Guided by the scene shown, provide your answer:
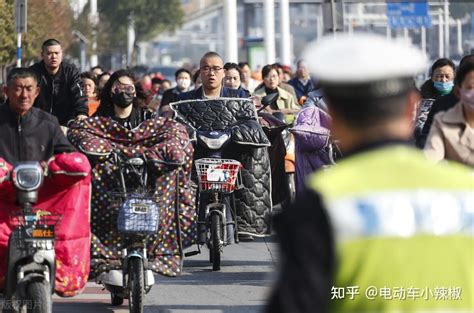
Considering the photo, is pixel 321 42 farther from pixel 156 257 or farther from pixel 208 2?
pixel 208 2

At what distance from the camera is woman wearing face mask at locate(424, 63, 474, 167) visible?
738 cm

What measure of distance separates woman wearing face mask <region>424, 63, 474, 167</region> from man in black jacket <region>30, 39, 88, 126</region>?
204 inches

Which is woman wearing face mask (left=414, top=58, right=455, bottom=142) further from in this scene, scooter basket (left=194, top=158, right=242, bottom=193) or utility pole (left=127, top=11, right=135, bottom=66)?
utility pole (left=127, top=11, right=135, bottom=66)

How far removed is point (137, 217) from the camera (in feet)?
28.6

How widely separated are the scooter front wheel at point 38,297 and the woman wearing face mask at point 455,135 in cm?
216

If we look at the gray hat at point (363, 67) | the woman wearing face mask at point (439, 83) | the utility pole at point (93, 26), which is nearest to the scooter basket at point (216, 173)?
the woman wearing face mask at point (439, 83)


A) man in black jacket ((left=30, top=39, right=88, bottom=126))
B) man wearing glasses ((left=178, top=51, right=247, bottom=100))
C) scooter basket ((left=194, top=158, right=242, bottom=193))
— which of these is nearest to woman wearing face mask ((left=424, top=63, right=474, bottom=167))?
scooter basket ((left=194, top=158, right=242, bottom=193))

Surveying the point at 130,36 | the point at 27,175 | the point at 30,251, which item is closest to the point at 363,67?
the point at 27,175

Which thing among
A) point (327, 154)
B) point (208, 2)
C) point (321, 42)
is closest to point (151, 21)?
point (208, 2)

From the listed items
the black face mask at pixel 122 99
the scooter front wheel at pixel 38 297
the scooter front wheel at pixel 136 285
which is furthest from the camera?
the black face mask at pixel 122 99

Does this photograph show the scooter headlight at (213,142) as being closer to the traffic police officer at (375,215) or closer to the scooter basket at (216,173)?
the scooter basket at (216,173)

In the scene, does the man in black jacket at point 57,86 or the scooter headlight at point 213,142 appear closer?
the scooter headlight at point 213,142

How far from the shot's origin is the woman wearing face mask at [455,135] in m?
7.38

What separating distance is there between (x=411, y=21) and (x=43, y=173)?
6477cm
